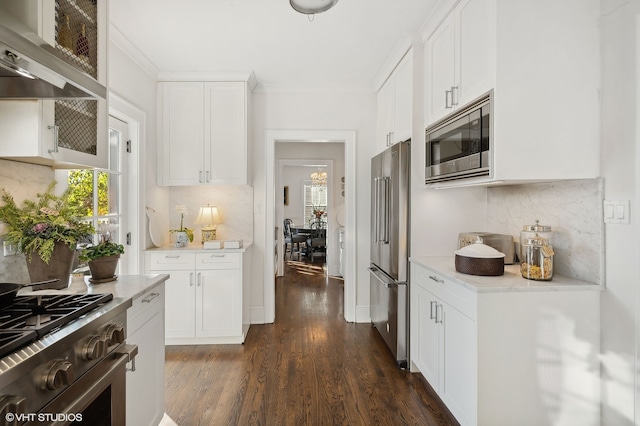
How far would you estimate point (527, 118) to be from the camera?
1.80m

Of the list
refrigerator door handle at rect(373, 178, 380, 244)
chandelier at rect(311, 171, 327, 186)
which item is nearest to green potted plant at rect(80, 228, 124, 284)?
refrigerator door handle at rect(373, 178, 380, 244)

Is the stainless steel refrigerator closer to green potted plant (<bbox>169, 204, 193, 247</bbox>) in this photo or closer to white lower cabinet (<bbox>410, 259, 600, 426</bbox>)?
white lower cabinet (<bbox>410, 259, 600, 426</bbox>)

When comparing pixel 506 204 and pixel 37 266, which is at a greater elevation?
pixel 506 204

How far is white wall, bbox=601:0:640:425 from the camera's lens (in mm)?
1658

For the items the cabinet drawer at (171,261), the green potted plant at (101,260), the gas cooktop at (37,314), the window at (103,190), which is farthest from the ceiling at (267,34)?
the gas cooktop at (37,314)

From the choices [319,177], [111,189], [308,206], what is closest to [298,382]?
[111,189]

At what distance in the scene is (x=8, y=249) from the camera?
160cm

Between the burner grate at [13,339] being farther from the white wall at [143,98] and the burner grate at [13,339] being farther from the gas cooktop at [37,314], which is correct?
the white wall at [143,98]

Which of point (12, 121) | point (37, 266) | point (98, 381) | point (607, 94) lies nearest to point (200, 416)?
point (98, 381)

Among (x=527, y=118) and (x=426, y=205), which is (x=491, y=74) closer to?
(x=527, y=118)

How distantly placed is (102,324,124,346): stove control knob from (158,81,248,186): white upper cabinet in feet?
7.30

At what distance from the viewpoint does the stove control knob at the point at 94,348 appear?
1181 millimetres

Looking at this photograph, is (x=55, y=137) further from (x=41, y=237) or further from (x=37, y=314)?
(x=37, y=314)

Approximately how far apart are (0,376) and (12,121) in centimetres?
111
